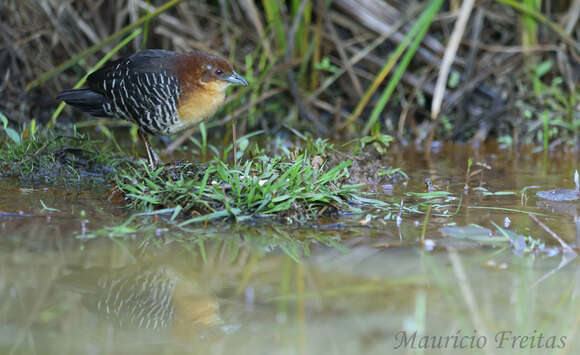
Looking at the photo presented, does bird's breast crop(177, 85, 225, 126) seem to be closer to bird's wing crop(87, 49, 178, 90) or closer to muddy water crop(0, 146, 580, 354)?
bird's wing crop(87, 49, 178, 90)

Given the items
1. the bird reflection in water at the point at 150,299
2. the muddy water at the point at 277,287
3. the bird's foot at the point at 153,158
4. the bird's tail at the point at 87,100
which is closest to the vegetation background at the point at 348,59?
the bird's foot at the point at 153,158

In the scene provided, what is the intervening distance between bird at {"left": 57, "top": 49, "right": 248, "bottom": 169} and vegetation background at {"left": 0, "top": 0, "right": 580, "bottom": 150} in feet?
4.46

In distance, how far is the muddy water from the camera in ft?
5.38

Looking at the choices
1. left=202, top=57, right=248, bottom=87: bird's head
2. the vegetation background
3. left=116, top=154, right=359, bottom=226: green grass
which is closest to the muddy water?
left=116, top=154, right=359, bottom=226: green grass

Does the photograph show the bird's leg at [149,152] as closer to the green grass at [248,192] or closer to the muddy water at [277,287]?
the green grass at [248,192]

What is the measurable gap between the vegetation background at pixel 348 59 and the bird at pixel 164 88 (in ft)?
4.46

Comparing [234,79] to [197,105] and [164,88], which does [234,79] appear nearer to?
[197,105]

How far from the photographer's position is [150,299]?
195cm

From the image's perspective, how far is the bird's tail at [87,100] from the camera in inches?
145

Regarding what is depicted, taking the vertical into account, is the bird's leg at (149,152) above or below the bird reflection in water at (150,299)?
below

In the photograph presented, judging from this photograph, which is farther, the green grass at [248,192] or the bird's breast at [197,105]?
the bird's breast at [197,105]

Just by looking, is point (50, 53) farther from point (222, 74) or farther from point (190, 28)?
point (222, 74)

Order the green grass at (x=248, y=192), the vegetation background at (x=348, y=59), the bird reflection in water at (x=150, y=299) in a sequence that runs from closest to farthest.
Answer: the bird reflection in water at (x=150, y=299), the green grass at (x=248, y=192), the vegetation background at (x=348, y=59)

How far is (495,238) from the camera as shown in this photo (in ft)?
8.18
